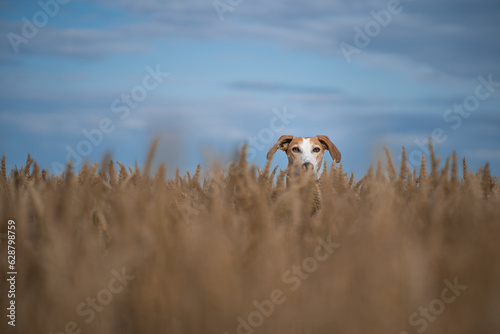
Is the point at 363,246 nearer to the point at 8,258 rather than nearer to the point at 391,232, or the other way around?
the point at 391,232

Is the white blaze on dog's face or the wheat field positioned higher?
the white blaze on dog's face

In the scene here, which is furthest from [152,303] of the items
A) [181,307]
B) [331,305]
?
[331,305]

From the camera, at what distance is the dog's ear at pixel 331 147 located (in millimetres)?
6328

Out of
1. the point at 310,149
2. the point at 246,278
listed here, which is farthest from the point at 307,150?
the point at 246,278

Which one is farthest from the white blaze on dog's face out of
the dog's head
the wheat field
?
the wheat field

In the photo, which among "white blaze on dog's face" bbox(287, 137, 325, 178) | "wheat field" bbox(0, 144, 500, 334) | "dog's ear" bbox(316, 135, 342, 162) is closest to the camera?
"wheat field" bbox(0, 144, 500, 334)

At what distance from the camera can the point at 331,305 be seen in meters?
1.18

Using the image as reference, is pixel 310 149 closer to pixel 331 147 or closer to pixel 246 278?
pixel 331 147

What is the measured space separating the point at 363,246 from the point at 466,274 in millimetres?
365

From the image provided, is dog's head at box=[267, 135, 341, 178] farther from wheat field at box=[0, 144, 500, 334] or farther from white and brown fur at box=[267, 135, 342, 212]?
wheat field at box=[0, 144, 500, 334]

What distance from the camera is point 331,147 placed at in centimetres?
643

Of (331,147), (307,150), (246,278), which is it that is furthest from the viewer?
(307,150)

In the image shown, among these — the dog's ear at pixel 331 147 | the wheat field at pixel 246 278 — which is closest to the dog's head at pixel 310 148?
the dog's ear at pixel 331 147

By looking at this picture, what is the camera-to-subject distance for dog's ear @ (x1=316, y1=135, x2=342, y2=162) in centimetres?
633
